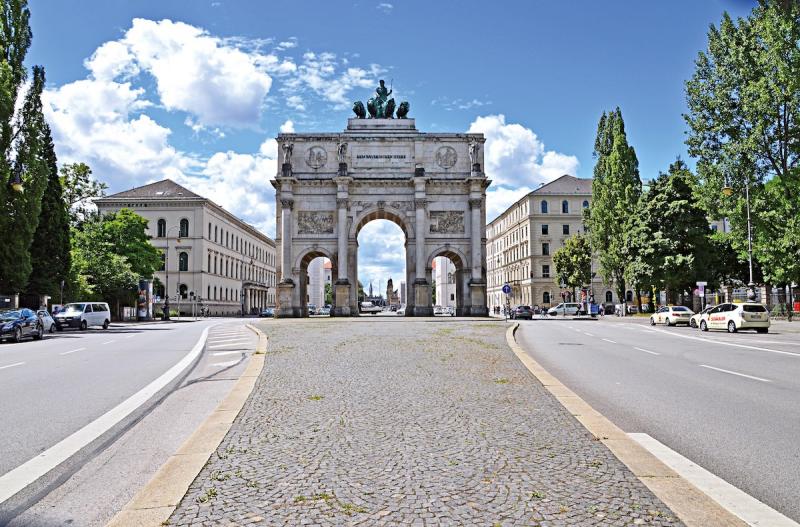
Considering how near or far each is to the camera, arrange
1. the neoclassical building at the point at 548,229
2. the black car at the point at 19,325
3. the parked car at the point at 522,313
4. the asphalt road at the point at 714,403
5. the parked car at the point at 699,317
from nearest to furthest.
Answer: the asphalt road at the point at 714,403
the black car at the point at 19,325
the parked car at the point at 699,317
the parked car at the point at 522,313
the neoclassical building at the point at 548,229

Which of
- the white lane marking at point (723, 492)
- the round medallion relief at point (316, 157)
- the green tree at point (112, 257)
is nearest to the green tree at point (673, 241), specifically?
the round medallion relief at point (316, 157)

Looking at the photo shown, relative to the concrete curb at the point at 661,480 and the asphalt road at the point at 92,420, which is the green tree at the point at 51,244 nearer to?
the asphalt road at the point at 92,420

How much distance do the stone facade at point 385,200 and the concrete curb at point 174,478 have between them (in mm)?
53512

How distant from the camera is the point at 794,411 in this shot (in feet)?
26.9

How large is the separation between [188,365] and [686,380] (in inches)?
392

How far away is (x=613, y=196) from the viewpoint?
199 feet

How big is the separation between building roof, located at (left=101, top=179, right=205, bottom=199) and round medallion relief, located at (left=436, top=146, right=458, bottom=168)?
122 feet

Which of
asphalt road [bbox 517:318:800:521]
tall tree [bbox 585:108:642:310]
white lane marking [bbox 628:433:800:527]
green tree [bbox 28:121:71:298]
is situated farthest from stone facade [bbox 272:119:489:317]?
white lane marking [bbox 628:433:800:527]

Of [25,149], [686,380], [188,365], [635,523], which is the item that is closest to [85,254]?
[25,149]

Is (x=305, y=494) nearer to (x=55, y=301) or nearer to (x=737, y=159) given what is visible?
(x=737, y=159)

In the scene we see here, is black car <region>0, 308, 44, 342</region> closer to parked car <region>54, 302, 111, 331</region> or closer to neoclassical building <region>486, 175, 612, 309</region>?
parked car <region>54, 302, 111, 331</region>

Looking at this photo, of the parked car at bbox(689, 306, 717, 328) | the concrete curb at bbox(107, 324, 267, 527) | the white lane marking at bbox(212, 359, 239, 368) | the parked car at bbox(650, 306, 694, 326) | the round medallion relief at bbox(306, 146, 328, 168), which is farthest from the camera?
the round medallion relief at bbox(306, 146, 328, 168)

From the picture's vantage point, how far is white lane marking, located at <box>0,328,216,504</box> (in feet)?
16.6

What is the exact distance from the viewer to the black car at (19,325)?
25219 millimetres
